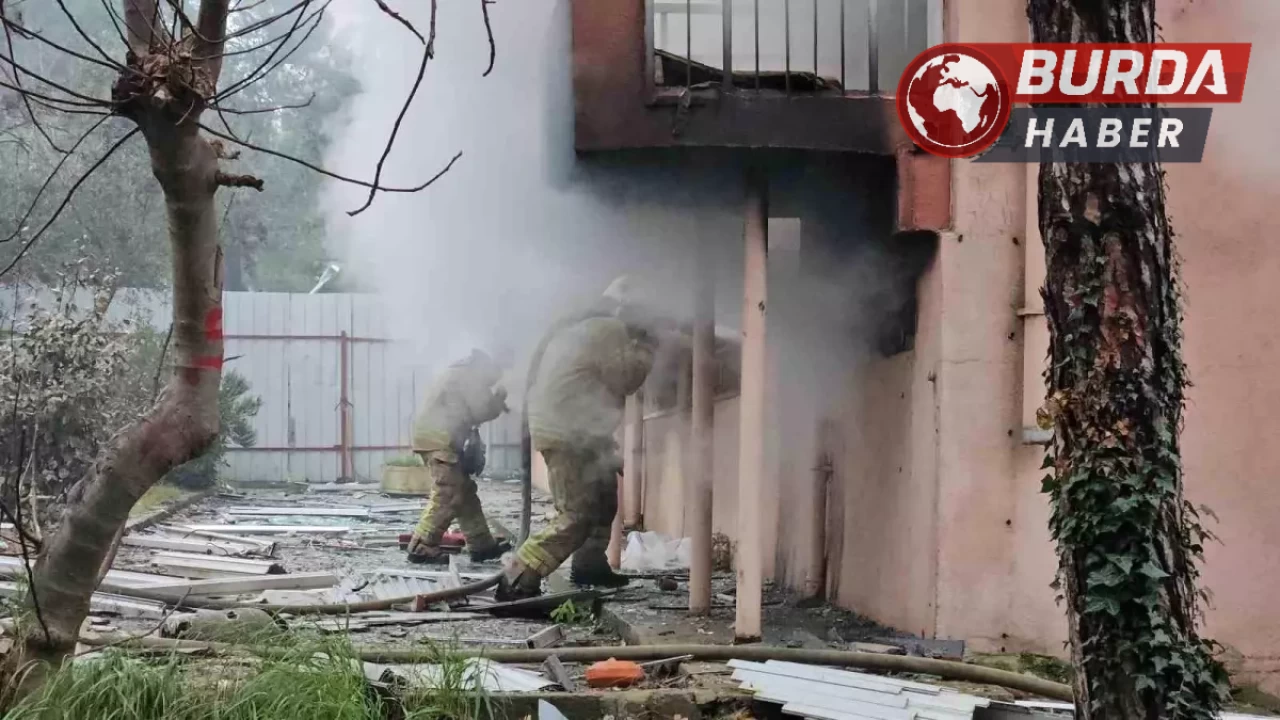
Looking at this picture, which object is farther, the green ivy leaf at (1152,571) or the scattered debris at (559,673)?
the scattered debris at (559,673)

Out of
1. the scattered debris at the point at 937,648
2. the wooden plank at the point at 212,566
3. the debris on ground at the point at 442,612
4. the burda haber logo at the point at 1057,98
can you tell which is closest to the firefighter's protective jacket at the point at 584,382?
the debris on ground at the point at 442,612

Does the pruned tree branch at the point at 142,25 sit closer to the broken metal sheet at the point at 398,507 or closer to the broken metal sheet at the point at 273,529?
the broken metal sheet at the point at 273,529

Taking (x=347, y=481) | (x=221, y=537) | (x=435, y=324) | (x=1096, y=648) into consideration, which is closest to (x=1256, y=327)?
(x=1096, y=648)

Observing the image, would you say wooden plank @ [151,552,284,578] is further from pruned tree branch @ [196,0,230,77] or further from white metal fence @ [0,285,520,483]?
white metal fence @ [0,285,520,483]

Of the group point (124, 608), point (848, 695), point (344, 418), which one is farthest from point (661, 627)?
point (344, 418)

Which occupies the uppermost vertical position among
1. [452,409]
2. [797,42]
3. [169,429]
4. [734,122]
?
[797,42]

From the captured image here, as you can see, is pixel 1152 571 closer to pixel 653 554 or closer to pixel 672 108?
pixel 672 108

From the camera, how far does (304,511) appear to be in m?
13.7

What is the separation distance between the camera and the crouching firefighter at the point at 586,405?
734 cm

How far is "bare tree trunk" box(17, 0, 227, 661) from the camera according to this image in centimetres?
333

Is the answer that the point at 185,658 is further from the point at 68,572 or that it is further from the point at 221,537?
the point at 221,537

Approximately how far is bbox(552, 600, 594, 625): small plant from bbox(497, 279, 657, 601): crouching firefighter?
36 centimetres

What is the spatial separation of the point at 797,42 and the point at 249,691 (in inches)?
215

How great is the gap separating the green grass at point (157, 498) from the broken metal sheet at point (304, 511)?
2.24ft
